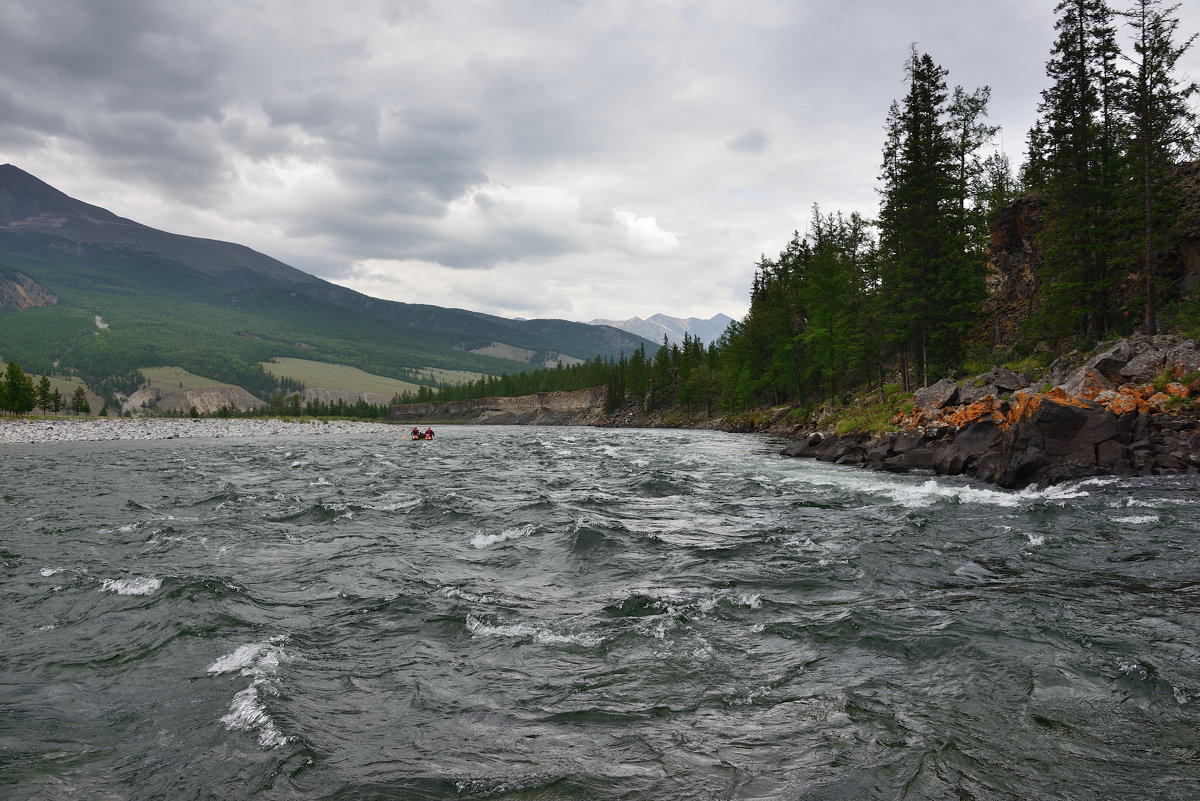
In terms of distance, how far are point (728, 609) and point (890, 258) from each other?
44.4 m

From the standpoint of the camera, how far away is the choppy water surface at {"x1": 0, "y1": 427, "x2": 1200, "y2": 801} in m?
5.30

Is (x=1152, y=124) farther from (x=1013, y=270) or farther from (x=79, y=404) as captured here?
(x=79, y=404)

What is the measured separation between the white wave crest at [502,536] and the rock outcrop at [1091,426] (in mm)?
17320

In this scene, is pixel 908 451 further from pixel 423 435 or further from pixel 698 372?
pixel 698 372

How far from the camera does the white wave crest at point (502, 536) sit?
1472cm

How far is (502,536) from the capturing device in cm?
1548

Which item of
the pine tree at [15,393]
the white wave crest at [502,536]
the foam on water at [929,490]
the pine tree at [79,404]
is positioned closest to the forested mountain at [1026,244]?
the foam on water at [929,490]

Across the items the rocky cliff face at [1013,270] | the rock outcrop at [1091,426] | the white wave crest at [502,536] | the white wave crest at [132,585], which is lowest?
the white wave crest at [132,585]

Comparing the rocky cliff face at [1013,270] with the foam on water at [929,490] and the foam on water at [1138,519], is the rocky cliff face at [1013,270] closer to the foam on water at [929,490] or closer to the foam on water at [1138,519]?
the foam on water at [929,490]

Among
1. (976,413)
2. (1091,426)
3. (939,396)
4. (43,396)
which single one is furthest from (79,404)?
(1091,426)

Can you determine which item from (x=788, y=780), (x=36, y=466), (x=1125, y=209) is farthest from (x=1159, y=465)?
(x=36, y=466)

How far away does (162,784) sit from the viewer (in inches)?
202

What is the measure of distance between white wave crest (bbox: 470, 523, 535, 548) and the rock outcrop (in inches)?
682

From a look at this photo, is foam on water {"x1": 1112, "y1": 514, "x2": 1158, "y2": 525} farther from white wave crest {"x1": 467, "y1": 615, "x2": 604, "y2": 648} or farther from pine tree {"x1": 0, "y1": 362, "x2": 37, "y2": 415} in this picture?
pine tree {"x1": 0, "y1": 362, "x2": 37, "y2": 415}
